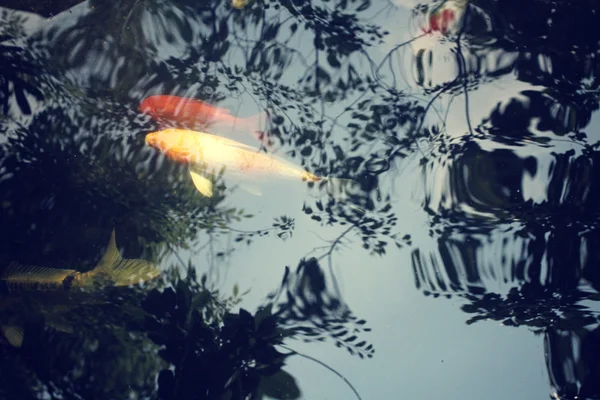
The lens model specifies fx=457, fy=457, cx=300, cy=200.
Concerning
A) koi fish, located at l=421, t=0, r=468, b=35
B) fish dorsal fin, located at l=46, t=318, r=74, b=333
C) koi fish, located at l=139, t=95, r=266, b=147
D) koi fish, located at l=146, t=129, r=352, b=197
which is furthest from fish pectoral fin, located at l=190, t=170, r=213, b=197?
koi fish, located at l=421, t=0, r=468, b=35

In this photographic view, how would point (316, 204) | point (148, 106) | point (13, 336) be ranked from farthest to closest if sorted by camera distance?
point (148, 106) < point (316, 204) < point (13, 336)

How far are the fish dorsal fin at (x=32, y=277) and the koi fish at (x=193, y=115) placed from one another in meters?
0.83

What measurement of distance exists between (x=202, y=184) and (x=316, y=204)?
1.75 ft

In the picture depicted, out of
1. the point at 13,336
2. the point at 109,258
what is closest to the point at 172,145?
the point at 109,258

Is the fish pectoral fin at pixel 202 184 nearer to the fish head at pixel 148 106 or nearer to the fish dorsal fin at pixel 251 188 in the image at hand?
the fish dorsal fin at pixel 251 188

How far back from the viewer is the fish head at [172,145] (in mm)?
2143

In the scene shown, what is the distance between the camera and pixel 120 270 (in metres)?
1.98

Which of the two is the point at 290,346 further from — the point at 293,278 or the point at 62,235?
the point at 62,235

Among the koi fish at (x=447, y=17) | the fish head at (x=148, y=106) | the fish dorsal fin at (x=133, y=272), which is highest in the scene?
the koi fish at (x=447, y=17)

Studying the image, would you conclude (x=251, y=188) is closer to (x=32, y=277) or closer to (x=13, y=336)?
(x=32, y=277)

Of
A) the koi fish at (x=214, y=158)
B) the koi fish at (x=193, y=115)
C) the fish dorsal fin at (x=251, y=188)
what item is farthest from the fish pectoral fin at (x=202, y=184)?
the koi fish at (x=193, y=115)

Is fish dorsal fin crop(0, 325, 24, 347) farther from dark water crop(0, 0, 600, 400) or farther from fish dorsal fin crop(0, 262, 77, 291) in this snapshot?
fish dorsal fin crop(0, 262, 77, 291)

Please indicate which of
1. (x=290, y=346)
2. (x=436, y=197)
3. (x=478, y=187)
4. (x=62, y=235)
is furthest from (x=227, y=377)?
(x=478, y=187)

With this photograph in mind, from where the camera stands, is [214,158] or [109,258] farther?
[214,158]
